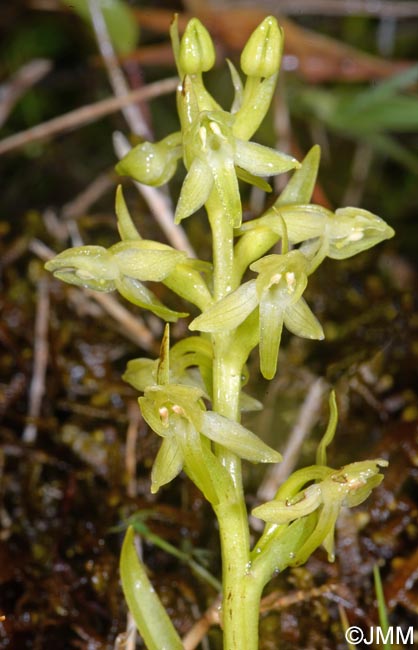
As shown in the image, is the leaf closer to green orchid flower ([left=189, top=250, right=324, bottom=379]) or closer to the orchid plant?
the orchid plant

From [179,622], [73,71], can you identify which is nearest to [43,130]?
[73,71]

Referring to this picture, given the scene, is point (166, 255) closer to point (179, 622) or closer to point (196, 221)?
point (179, 622)

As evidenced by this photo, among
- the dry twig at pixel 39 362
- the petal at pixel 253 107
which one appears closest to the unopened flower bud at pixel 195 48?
the petal at pixel 253 107

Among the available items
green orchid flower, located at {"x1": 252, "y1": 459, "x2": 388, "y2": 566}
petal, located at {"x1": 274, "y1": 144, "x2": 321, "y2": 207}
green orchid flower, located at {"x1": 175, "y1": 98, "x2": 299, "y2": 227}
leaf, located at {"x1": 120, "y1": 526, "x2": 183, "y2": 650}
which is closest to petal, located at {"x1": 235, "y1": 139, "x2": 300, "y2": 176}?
green orchid flower, located at {"x1": 175, "y1": 98, "x2": 299, "y2": 227}

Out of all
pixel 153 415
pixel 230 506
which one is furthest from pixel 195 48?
pixel 230 506

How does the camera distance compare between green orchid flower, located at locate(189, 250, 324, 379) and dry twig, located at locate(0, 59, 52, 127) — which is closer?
green orchid flower, located at locate(189, 250, 324, 379)

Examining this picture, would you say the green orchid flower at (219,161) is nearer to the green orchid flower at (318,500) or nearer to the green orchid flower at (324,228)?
the green orchid flower at (324,228)

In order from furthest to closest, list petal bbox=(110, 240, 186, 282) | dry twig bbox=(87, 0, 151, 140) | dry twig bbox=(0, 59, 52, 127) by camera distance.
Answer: dry twig bbox=(0, 59, 52, 127) → dry twig bbox=(87, 0, 151, 140) → petal bbox=(110, 240, 186, 282)
